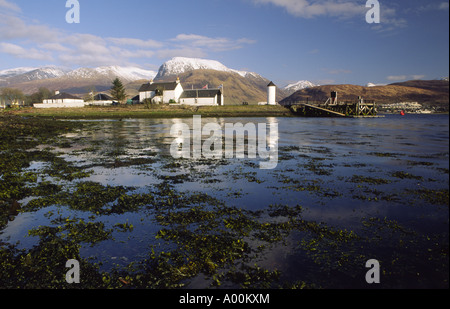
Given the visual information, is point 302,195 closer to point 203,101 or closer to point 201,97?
point 203,101

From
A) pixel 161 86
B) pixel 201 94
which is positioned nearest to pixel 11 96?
pixel 161 86

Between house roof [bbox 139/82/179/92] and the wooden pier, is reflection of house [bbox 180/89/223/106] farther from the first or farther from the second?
the wooden pier

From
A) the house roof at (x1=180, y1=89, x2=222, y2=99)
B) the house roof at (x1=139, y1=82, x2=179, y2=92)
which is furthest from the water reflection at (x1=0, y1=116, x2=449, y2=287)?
the house roof at (x1=139, y1=82, x2=179, y2=92)

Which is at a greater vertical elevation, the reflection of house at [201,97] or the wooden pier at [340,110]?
the reflection of house at [201,97]

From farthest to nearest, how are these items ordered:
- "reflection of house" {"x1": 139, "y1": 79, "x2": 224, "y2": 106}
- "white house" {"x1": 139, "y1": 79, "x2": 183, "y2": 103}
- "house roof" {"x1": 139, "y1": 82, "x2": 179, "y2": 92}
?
"house roof" {"x1": 139, "y1": 82, "x2": 179, "y2": 92}, "white house" {"x1": 139, "y1": 79, "x2": 183, "y2": 103}, "reflection of house" {"x1": 139, "y1": 79, "x2": 224, "y2": 106}

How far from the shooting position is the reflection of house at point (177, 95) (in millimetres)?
115562

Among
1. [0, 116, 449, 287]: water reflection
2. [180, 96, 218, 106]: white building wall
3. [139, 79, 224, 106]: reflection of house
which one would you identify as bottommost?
[0, 116, 449, 287]: water reflection

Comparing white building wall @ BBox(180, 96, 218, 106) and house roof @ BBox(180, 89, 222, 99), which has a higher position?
house roof @ BBox(180, 89, 222, 99)

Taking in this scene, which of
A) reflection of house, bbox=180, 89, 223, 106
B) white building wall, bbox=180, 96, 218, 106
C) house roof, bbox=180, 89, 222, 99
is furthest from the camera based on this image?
house roof, bbox=180, 89, 222, 99

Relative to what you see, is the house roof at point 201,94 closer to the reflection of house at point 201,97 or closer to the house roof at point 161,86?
the reflection of house at point 201,97

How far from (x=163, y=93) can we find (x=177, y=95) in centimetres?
651

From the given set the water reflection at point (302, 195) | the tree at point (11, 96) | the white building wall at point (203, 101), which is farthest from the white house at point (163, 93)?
the water reflection at point (302, 195)

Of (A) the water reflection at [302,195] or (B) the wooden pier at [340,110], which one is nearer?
(A) the water reflection at [302,195]

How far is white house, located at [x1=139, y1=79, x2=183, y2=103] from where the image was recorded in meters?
117
